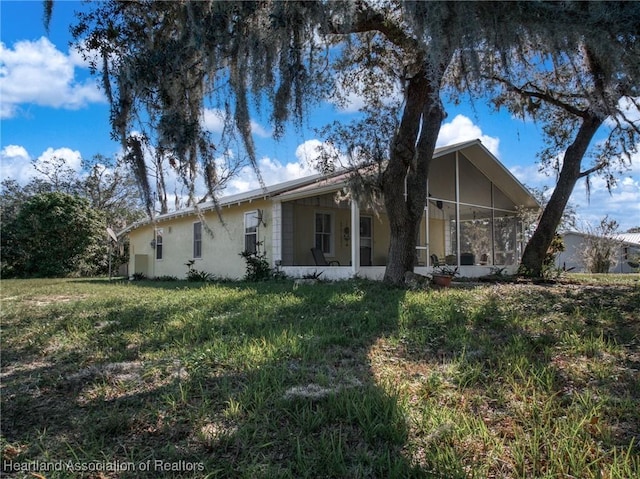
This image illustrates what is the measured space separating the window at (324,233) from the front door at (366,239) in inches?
46.6

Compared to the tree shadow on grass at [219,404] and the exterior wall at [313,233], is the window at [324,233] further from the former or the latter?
the tree shadow on grass at [219,404]

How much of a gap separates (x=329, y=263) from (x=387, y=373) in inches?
390

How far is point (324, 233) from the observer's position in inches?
543

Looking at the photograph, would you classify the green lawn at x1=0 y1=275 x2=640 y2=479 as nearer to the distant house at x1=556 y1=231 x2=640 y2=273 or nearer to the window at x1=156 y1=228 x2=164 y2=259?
the distant house at x1=556 y1=231 x2=640 y2=273

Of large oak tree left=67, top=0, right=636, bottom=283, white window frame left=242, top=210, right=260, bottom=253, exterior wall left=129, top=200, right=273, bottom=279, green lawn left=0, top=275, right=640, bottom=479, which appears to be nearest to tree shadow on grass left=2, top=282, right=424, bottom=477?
green lawn left=0, top=275, right=640, bottom=479

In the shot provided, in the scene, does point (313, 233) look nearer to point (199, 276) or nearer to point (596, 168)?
point (199, 276)

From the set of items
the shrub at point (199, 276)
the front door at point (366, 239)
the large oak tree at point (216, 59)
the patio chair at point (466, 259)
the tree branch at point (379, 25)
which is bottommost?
the shrub at point (199, 276)

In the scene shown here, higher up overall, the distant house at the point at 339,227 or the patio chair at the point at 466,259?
the distant house at the point at 339,227

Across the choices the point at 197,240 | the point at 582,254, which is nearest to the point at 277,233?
the point at 197,240

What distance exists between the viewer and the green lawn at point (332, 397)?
210 cm

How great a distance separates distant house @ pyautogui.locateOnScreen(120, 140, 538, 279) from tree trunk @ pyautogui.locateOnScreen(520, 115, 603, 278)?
2.27 metres

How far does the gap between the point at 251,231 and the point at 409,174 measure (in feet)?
19.7

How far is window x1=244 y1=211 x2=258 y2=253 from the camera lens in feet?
41.9

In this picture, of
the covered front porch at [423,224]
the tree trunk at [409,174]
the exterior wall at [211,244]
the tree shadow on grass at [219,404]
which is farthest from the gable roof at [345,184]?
the tree shadow on grass at [219,404]
